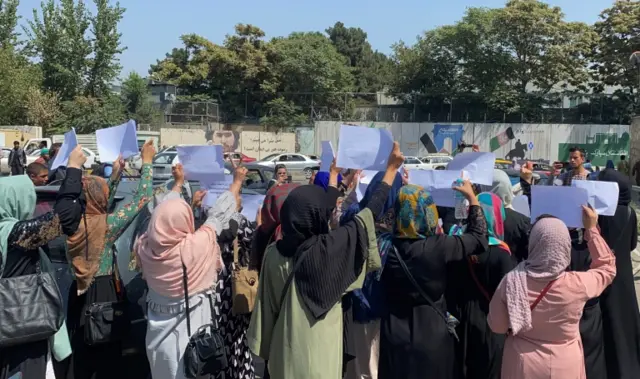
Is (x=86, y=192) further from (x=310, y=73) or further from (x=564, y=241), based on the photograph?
(x=310, y=73)

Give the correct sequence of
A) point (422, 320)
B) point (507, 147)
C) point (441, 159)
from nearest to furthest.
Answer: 1. point (422, 320)
2. point (441, 159)
3. point (507, 147)

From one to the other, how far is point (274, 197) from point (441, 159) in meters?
25.0

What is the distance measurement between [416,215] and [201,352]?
1.36m

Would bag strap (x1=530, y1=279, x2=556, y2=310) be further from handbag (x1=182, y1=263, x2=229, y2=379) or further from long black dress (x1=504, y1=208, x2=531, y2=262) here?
handbag (x1=182, y1=263, x2=229, y2=379)

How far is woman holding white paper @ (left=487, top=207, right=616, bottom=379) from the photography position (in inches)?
103

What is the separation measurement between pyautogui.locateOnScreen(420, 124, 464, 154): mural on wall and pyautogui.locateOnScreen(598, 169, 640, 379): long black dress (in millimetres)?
31249

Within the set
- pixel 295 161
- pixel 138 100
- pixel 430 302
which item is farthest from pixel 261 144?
pixel 430 302

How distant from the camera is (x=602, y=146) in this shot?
3444 centimetres

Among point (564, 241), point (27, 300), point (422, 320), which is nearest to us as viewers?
point (564, 241)

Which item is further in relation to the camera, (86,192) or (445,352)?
(86,192)

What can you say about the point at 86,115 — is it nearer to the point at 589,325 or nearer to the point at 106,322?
the point at 106,322

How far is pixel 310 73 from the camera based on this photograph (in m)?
37.9

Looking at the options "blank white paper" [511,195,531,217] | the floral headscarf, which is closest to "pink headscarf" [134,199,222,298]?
the floral headscarf

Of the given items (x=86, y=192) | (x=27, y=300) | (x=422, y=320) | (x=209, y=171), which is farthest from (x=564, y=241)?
(x=86, y=192)
